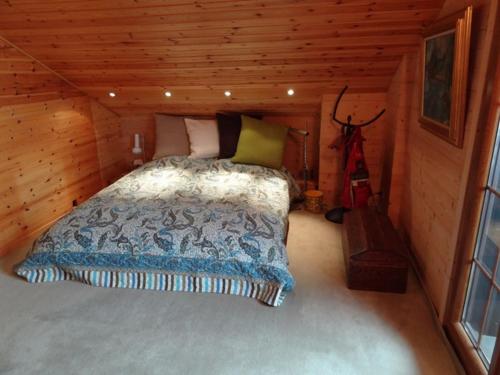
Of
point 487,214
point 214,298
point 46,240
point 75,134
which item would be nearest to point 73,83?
point 75,134

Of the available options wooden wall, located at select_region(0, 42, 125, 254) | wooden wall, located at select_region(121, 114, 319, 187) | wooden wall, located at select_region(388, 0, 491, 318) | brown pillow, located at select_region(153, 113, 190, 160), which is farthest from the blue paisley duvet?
wooden wall, located at select_region(121, 114, 319, 187)

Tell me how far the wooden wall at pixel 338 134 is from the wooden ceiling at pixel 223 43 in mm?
125

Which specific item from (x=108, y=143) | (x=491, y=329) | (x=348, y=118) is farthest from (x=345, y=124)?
(x=108, y=143)

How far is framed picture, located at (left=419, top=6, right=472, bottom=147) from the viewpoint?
182cm

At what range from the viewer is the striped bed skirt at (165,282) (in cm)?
237

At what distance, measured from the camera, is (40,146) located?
340 cm

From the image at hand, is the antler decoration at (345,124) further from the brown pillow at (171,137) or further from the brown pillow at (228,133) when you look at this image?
the brown pillow at (171,137)

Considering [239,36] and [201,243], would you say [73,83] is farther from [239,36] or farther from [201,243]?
[201,243]

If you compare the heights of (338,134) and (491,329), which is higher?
(338,134)

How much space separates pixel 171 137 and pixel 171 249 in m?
1.99

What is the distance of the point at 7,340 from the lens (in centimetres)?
204

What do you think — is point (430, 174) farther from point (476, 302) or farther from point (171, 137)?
point (171, 137)

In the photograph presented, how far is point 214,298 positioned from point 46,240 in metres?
1.26

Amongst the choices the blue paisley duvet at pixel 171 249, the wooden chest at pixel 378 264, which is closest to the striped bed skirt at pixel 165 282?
the blue paisley duvet at pixel 171 249
